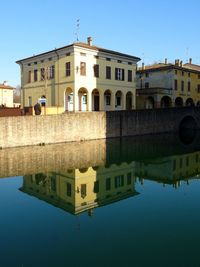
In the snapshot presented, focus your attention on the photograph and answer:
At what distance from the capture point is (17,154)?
2289 cm

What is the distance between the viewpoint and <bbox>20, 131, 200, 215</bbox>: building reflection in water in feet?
44.8

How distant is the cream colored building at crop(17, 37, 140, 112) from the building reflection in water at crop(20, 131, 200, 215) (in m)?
10.6

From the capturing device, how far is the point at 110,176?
18.0 meters

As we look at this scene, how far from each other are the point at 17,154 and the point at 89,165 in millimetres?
6134

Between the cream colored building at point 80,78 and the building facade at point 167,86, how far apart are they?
4354mm

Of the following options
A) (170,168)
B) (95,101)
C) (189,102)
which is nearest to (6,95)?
(95,101)

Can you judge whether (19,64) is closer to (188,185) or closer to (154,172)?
(154,172)

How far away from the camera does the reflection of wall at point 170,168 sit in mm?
18328

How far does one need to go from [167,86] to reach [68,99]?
17.9m

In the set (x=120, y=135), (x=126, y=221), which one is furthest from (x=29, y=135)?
(x=126, y=221)

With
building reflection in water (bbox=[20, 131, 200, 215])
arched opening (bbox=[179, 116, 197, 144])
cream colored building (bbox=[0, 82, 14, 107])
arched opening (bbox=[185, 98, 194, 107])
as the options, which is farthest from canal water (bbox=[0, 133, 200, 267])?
cream colored building (bbox=[0, 82, 14, 107])

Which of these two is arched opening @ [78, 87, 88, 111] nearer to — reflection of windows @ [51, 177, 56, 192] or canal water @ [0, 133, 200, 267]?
canal water @ [0, 133, 200, 267]

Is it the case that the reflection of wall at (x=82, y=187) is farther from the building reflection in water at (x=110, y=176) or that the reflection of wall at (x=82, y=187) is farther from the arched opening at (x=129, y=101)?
the arched opening at (x=129, y=101)

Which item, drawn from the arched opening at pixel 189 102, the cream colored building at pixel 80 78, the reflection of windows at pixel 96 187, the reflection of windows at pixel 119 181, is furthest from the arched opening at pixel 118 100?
the reflection of windows at pixel 96 187
